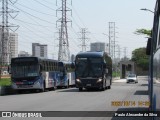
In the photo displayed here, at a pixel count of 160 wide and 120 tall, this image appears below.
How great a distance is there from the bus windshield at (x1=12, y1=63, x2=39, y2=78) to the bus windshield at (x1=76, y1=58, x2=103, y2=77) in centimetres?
390

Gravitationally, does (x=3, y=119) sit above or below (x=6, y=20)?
below

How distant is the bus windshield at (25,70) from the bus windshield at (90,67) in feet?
12.8

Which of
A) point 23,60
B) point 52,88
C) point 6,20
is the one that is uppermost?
point 6,20

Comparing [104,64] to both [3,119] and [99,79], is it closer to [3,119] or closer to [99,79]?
[99,79]

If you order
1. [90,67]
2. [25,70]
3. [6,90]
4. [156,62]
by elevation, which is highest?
[156,62]

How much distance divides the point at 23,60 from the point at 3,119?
23.3 meters

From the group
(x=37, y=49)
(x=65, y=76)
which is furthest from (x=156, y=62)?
(x=37, y=49)

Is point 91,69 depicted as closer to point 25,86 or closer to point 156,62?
point 25,86

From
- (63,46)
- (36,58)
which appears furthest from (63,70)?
(63,46)

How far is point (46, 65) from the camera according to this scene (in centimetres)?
4212

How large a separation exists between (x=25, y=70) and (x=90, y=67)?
218 inches

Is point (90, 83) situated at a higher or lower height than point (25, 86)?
higher

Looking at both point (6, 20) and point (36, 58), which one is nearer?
point (36, 58)

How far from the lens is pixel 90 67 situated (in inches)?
1564
